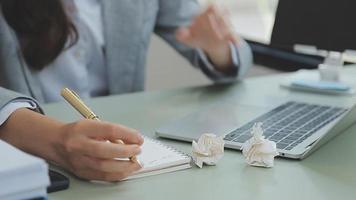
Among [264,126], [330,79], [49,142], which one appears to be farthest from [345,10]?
[49,142]

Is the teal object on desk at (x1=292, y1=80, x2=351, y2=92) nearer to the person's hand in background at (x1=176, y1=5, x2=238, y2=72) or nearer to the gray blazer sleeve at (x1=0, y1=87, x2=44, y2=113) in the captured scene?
the person's hand in background at (x1=176, y1=5, x2=238, y2=72)

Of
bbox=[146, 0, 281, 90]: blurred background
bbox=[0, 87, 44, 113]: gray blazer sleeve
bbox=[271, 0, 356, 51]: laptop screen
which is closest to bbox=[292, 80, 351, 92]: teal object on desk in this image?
bbox=[271, 0, 356, 51]: laptop screen

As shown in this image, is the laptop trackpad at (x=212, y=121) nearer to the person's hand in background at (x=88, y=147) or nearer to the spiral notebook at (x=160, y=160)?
the spiral notebook at (x=160, y=160)

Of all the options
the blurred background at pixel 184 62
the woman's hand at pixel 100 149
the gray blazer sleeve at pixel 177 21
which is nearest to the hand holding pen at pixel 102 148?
the woman's hand at pixel 100 149

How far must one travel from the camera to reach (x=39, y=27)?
1.29m

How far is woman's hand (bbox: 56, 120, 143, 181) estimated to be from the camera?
731 millimetres

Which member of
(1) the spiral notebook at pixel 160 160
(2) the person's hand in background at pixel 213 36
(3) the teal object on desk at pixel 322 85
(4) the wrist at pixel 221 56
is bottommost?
(1) the spiral notebook at pixel 160 160

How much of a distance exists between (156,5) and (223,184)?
819mm

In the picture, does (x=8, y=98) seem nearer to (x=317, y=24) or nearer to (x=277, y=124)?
(x=277, y=124)

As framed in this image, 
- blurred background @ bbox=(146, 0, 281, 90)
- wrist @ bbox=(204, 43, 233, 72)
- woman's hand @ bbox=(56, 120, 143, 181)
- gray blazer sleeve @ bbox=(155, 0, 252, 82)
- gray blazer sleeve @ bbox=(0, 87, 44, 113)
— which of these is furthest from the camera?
blurred background @ bbox=(146, 0, 281, 90)

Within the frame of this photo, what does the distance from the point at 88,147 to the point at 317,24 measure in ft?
2.11

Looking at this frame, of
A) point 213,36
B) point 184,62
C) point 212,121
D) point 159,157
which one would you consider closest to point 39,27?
point 213,36

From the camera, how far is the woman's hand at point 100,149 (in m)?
0.73

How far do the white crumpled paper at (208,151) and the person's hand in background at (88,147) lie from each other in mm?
98
